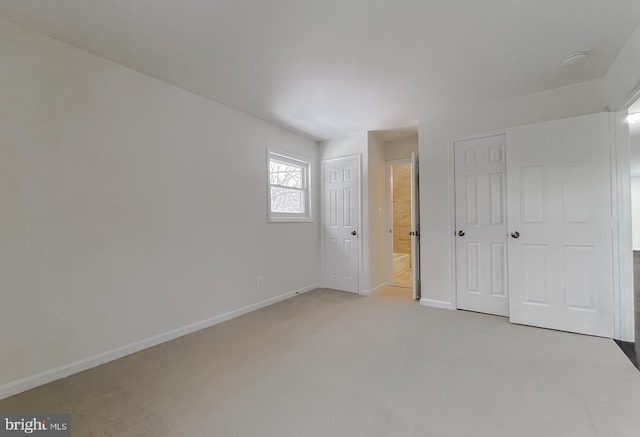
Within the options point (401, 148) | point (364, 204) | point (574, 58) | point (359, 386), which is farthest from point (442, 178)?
point (359, 386)

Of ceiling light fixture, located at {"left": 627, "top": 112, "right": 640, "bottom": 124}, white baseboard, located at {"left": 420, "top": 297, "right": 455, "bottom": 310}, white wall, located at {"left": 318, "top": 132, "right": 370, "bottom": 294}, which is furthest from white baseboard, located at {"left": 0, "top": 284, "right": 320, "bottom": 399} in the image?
ceiling light fixture, located at {"left": 627, "top": 112, "right": 640, "bottom": 124}

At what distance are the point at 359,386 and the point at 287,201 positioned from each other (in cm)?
293

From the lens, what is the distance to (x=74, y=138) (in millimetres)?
2211

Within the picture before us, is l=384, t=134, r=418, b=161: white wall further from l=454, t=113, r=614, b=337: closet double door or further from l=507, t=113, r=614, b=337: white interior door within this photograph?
l=507, t=113, r=614, b=337: white interior door

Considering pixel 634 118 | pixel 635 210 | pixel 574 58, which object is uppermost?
pixel 574 58

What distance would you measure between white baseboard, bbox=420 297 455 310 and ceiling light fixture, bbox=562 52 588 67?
2.76m

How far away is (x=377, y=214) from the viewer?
15.1 feet

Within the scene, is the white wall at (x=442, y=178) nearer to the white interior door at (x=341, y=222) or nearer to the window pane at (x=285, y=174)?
the white interior door at (x=341, y=222)

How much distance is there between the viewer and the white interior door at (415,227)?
13.2ft

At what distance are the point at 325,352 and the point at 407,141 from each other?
3.65 m

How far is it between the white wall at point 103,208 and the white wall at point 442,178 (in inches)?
94.2

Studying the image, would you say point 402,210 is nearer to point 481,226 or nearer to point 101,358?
point 481,226

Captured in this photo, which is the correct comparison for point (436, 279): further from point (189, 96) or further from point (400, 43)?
point (189, 96)

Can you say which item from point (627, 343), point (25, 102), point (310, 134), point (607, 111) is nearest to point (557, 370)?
point (627, 343)
